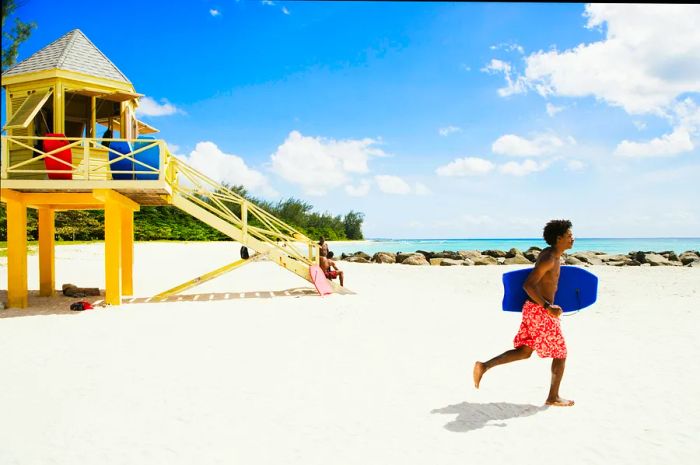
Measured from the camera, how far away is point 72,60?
12.8m

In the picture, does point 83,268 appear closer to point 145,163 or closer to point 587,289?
point 145,163

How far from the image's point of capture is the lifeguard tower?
11617 mm

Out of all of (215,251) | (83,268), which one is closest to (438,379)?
(83,268)

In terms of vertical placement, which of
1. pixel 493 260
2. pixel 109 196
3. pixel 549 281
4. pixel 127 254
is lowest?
pixel 493 260

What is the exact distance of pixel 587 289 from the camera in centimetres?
581

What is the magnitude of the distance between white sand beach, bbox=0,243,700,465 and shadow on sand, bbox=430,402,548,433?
21 mm

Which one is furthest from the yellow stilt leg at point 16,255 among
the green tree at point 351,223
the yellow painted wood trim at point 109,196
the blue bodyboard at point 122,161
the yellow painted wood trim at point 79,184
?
the green tree at point 351,223

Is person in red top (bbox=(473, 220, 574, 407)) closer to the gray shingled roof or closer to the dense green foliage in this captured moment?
the gray shingled roof

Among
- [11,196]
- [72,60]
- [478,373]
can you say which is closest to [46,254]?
[11,196]

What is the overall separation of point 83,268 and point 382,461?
836 inches

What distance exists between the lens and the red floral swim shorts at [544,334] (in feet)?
17.0

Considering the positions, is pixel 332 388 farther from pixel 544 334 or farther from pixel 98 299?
pixel 98 299

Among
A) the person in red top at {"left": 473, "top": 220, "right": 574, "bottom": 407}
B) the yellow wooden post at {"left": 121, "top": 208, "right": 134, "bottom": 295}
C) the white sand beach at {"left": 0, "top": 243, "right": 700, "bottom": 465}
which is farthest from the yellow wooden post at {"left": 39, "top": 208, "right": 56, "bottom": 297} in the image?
the person in red top at {"left": 473, "top": 220, "right": 574, "bottom": 407}

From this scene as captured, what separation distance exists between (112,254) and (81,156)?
8.40 feet
